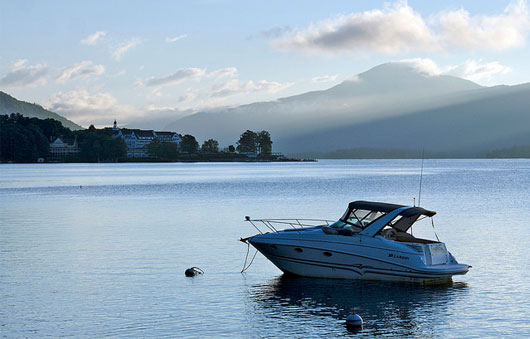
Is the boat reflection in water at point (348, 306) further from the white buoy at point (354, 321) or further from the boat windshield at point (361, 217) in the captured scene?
the boat windshield at point (361, 217)

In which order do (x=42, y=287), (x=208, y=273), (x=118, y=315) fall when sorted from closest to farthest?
(x=118, y=315) < (x=42, y=287) < (x=208, y=273)

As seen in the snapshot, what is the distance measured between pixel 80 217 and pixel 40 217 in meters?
3.24

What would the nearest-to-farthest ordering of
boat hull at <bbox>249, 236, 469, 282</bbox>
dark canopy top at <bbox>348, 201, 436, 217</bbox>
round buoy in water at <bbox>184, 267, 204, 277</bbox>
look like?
1. boat hull at <bbox>249, 236, 469, 282</bbox>
2. dark canopy top at <bbox>348, 201, 436, 217</bbox>
3. round buoy in water at <bbox>184, 267, 204, 277</bbox>

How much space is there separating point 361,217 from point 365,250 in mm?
1846

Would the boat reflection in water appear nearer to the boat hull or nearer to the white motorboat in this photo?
the boat hull

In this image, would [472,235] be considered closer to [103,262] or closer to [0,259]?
[103,262]

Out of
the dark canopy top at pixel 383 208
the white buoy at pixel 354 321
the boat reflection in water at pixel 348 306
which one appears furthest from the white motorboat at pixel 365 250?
the white buoy at pixel 354 321

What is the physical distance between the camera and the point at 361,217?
96.0 feet

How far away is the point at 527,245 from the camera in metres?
38.8

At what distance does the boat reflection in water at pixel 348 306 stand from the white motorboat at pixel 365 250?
0.44 meters

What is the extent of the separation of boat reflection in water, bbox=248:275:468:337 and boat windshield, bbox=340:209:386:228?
250cm

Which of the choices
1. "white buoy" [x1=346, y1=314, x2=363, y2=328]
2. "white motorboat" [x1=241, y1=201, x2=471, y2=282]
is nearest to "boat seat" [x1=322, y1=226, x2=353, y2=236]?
"white motorboat" [x1=241, y1=201, x2=471, y2=282]

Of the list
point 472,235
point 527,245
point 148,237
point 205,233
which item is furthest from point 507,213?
point 148,237

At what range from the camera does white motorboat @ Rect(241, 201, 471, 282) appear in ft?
90.7
